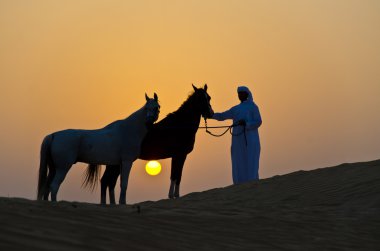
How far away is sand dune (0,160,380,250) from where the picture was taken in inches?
247

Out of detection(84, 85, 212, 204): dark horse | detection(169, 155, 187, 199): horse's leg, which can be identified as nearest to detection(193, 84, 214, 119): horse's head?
detection(84, 85, 212, 204): dark horse

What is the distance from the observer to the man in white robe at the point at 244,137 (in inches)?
680

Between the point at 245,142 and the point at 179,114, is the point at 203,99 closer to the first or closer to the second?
the point at 179,114

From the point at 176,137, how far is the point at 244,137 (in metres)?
2.25

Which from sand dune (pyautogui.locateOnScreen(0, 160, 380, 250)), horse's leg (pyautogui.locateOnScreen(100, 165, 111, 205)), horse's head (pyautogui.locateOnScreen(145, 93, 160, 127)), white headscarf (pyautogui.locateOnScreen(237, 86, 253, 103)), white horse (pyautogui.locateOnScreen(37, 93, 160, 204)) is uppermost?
white headscarf (pyautogui.locateOnScreen(237, 86, 253, 103))

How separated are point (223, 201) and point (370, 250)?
6127 millimetres

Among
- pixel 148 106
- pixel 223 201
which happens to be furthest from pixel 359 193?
pixel 148 106

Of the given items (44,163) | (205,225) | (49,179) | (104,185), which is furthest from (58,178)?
(205,225)

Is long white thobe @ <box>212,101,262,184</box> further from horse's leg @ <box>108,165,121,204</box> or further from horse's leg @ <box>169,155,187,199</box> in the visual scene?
horse's leg @ <box>108,165,121,204</box>

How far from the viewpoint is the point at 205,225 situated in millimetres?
8570

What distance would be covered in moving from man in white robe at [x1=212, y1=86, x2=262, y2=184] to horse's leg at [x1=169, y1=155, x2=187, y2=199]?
→ 1957 mm

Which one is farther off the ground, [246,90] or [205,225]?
[246,90]

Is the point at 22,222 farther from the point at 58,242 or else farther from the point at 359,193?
the point at 359,193

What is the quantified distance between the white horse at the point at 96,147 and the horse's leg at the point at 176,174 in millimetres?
1649
